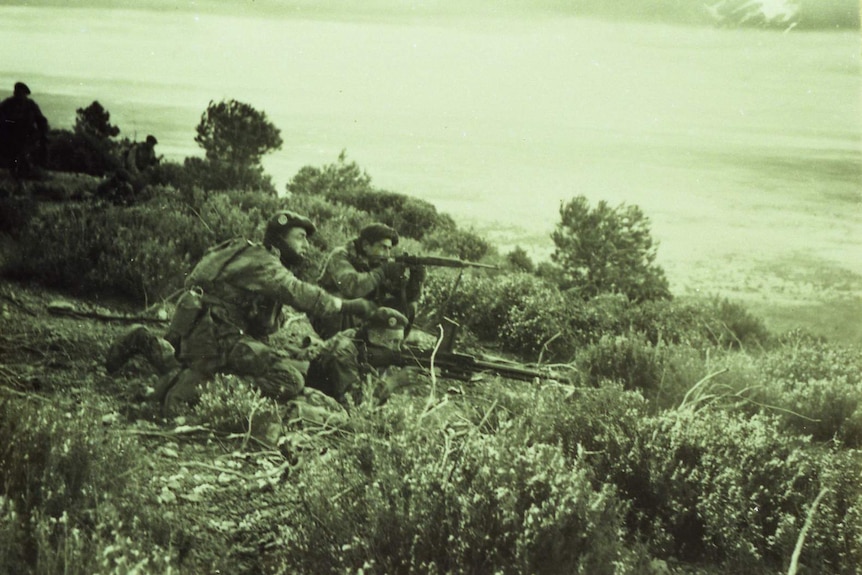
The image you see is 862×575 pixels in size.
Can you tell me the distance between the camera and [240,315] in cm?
434

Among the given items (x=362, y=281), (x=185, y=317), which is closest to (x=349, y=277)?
(x=362, y=281)

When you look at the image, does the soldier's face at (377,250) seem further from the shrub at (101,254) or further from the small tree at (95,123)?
the small tree at (95,123)

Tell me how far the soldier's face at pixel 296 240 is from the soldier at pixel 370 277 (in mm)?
183

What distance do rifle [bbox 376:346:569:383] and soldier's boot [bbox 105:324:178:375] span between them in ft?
4.17

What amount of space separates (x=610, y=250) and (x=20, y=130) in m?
4.08

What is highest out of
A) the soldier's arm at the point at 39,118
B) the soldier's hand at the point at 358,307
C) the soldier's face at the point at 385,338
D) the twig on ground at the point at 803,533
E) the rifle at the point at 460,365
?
the soldier's arm at the point at 39,118

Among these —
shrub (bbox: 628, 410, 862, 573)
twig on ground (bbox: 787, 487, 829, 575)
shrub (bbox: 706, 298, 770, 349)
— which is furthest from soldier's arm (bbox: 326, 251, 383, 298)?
twig on ground (bbox: 787, 487, 829, 575)

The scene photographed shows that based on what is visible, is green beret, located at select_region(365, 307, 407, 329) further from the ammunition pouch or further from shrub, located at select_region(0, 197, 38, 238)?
shrub, located at select_region(0, 197, 38, 238)

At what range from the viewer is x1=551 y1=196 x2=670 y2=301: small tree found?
184 inches

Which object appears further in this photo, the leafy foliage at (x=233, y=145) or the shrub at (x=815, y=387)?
the leafy foliage at (x=233, y=145)

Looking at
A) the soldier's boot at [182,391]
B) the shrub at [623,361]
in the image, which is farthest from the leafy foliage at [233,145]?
the shrub at [623,361]

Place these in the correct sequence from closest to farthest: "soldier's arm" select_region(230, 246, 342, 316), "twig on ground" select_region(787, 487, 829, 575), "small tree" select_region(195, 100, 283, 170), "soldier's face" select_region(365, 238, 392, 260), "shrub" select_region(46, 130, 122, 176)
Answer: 1. "twig on ground" select_region(787, 487, 829, 575)
2. "soldier's arm" select_region(230, 246, 342, 316)
3. "soldier's face" select_region(365, 238, 392, 260)
4. "small tree" select_region(195, 100, 283, 170)
5. "shrub" select_region(46, 130, 122, 176)

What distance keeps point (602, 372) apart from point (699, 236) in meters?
1.06

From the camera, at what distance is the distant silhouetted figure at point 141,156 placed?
4.82 m
